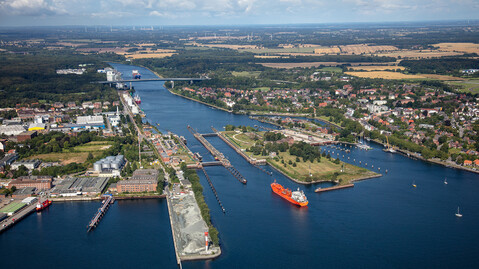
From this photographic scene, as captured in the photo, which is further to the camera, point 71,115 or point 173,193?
point 71,115

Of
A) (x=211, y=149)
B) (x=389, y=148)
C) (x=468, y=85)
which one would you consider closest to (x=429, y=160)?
(x=389, y=148)

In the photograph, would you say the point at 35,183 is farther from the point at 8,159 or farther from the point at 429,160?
the point at 429,160

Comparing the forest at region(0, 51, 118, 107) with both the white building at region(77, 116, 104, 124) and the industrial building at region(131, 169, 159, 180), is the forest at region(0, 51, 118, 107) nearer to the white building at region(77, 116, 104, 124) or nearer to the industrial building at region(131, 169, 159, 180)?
the white building at region(77, 116, 104, 124)

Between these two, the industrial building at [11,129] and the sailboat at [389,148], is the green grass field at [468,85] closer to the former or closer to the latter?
the sailboat at [389,148]

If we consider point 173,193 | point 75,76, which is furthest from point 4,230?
point 75,76

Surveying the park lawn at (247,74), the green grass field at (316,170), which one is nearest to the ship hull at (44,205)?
the green grass field at (316,170)

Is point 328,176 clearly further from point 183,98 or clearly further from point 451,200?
point 183,98
